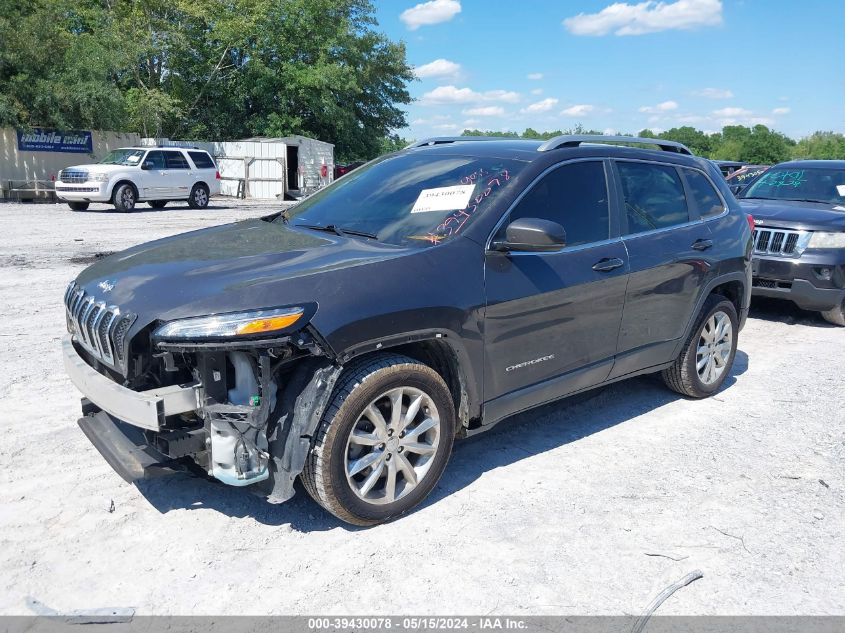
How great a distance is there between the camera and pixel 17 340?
627 cm

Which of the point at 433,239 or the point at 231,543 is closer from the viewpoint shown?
the point at 231,543

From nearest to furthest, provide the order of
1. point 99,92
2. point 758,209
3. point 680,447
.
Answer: point 680,447 < point 758,209 < point 99,92

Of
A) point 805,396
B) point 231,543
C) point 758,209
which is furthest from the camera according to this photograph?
point 758,209

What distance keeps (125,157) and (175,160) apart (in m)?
1.51

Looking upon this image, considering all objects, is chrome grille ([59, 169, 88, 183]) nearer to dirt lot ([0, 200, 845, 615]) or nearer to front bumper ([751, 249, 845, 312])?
dirt lot ([0, 200, 845, 615])

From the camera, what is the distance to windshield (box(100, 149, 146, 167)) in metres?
20.4

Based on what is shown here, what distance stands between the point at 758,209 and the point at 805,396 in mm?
3667

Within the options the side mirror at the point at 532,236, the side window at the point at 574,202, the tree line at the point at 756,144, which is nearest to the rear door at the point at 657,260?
the side window at the point at 574,202

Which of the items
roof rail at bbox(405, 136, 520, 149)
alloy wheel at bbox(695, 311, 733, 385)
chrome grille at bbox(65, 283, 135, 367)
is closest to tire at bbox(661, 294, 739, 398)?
alloy wheel at bbox(695, 311, 733, 385)

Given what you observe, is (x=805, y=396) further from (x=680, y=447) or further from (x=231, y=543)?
(x=231, y=543)

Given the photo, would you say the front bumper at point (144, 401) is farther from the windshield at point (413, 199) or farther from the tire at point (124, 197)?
the tire at point (124, 197)

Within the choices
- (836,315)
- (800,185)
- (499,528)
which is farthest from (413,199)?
(800,185)

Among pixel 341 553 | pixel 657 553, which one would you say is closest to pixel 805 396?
pixel 657 553

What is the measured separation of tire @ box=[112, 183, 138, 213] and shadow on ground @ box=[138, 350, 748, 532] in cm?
1773
